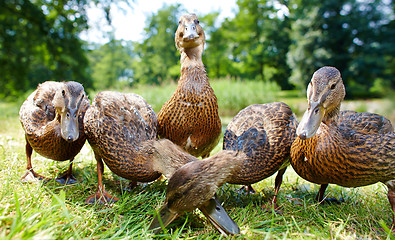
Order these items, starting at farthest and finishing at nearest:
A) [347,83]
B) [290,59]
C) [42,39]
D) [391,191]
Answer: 1. [290,59]
2. [347,83]
3. [42,39]
4. [391,191]

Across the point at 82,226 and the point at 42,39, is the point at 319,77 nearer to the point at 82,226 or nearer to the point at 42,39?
the point at 82,226

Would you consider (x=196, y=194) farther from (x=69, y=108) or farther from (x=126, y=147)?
(x=69, y=108)

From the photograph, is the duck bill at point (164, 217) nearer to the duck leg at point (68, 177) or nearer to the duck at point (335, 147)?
the duck at point (335, 147)

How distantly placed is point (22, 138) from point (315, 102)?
489cm

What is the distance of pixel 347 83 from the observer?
16.6 m

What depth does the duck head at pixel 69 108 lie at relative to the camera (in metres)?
2.37

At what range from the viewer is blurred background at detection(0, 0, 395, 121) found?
1065 centimetres

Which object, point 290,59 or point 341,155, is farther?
point 290,59

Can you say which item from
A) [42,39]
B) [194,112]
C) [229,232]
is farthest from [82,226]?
[42,39]

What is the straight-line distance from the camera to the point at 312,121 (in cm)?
196

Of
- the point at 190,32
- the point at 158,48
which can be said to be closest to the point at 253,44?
the point at 158,48

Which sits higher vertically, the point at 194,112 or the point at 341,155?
the point at 194,112

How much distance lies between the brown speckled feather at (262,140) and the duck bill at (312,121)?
0.57 meters

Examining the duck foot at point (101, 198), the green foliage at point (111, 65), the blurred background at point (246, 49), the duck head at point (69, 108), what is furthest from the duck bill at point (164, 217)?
the green foliage at point (111, 65)
